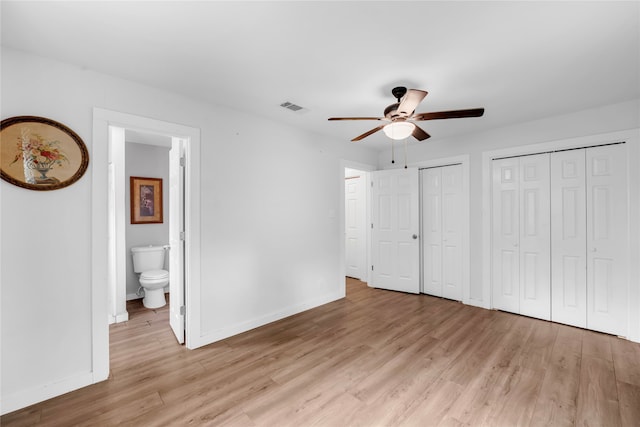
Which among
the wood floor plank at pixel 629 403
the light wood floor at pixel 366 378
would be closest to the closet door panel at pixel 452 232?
the light wood floor at pixel 366 378

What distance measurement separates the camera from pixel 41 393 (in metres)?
2.00

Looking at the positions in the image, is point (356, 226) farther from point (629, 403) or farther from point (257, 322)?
point (629, 403)

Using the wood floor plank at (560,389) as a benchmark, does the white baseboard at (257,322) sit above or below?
above

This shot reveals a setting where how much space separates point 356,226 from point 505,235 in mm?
2602

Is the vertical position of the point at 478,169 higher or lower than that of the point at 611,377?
higher

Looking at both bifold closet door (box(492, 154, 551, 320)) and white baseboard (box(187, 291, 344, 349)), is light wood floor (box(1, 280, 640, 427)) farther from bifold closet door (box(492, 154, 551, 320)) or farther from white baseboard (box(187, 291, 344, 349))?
bifold closet door (box(492, 154, 551, 320))

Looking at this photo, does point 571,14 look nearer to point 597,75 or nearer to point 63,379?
point 597,75

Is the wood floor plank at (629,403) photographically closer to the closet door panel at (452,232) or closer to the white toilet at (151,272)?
the closet door panel at (452,232)

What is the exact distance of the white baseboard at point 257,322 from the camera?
2836 millimetres

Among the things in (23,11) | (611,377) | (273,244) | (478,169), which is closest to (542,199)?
(478,169)

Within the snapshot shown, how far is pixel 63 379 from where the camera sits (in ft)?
6.86

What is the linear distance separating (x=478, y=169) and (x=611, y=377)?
2588 mm

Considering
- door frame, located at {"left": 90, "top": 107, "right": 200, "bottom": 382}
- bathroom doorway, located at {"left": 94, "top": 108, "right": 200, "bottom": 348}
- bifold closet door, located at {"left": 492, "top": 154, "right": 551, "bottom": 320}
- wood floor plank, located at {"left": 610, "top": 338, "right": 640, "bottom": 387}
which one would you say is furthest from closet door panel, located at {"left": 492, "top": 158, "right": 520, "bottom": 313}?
door frame, located at {"left": 90, "top": 107, "right": 200, "bottom": 382}

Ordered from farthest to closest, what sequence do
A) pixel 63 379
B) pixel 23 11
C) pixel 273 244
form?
1. pixel 273 244
2. pixel 63 379
3. pixel 23 11
